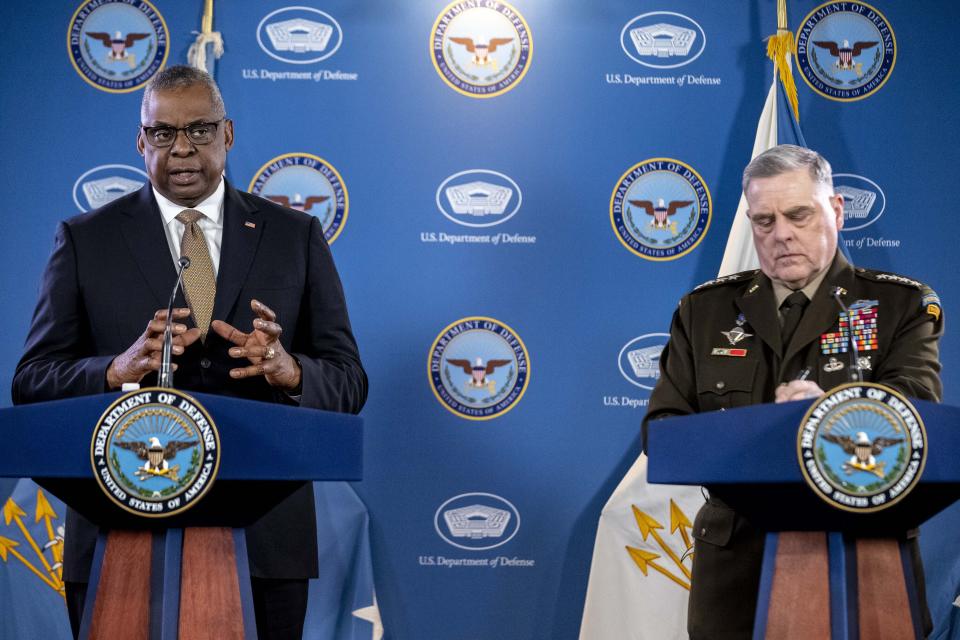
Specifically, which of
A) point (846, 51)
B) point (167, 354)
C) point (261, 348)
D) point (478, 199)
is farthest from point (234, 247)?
point (846, 51)

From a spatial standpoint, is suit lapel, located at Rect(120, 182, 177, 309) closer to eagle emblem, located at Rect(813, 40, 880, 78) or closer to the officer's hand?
the officer's hand

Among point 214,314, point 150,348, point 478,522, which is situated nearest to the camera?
point 150,348

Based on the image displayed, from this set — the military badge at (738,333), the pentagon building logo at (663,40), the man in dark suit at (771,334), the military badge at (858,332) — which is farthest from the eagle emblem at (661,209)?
the military badge at (858,332)

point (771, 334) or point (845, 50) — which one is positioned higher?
point (845, 50)

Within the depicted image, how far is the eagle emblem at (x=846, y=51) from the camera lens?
11.1ft

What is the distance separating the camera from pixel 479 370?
3262 millimetres

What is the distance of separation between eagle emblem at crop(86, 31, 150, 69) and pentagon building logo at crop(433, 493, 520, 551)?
1706 millimetres

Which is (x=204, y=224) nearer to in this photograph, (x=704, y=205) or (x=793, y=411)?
(x=793, y=411)

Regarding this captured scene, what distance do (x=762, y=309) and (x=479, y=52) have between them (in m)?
1.57

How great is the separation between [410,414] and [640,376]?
712 mm

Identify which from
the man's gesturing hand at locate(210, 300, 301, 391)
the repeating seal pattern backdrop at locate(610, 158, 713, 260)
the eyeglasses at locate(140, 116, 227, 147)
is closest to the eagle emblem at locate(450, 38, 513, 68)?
the repeating seal pattern backdrop at locate(610, 158, 713, 260)

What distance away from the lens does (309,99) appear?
334cm

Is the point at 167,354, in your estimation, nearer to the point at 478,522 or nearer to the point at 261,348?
the point at 261,348

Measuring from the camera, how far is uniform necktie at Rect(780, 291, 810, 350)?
2.12 meters
